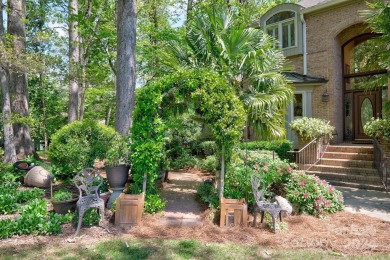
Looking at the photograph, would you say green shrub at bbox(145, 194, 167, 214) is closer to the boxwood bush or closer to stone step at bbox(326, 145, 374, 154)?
the boxwood bush

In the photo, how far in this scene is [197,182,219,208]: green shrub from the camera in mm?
5895

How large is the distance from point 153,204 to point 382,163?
7.07 m

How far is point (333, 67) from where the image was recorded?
12375mm

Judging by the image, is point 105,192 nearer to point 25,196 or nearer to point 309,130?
point 25,196

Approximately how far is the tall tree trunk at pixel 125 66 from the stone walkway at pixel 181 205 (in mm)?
2202

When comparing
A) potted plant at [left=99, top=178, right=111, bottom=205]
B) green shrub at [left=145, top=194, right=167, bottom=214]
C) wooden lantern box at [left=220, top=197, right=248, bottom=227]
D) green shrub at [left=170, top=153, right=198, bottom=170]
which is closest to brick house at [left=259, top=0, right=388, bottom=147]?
green shrub at [left=170, top=153, right=198, bottom=170]

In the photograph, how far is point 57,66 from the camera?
8562mm

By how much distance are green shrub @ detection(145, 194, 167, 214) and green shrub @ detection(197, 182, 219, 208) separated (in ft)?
3.12

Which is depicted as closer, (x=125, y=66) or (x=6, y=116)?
(x=6, y=116)

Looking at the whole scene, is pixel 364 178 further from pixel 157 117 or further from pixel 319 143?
pixel 157 117

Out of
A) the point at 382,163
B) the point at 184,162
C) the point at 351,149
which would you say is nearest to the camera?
the point at 382,163

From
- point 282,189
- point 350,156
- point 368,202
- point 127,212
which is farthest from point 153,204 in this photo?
point 350,156

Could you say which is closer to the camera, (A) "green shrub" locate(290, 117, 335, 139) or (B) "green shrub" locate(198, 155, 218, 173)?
(B) "green shrub" locate(198, 155, 218, 173)

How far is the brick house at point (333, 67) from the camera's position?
12.2 metres
